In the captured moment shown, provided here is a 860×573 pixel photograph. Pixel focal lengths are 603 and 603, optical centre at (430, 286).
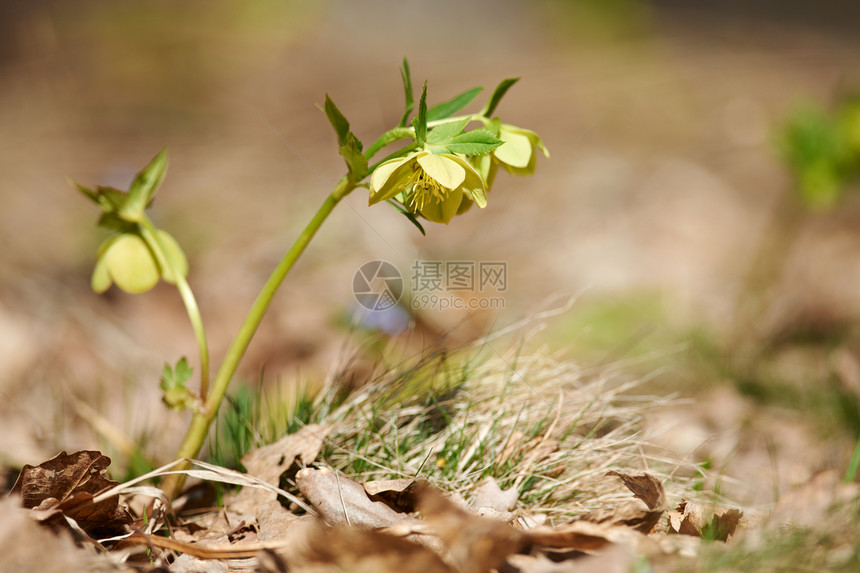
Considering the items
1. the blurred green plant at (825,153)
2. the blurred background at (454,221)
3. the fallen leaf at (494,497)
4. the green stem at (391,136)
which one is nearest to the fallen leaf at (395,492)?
the fallen leaf at (494,497)

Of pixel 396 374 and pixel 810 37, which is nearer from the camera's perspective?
pixel 396 374

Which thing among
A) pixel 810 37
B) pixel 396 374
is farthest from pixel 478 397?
pixel 810 37

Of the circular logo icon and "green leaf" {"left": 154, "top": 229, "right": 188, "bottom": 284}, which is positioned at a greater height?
"green leaf" {"left": 154, "top": 229, "right": 188, "bottom": 284}

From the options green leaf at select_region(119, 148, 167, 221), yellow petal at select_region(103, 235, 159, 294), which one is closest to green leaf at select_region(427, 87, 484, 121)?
green leaf at select_region(119, 148, 167, 221)

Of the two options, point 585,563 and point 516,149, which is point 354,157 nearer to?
point 516,149

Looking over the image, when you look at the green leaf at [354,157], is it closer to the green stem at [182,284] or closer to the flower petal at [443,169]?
the flower petal at [443,169]

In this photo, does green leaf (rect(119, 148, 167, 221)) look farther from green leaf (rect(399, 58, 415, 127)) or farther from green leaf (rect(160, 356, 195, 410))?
green leaf (rect(399, 58, 415, 127))

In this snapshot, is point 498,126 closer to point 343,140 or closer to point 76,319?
point 343,140

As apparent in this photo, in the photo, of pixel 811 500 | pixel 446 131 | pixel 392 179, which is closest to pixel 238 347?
pixel 392 179
